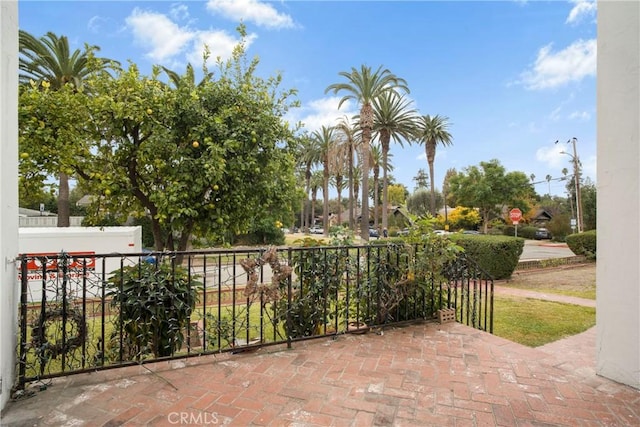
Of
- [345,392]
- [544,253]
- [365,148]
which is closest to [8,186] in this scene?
[345,392]

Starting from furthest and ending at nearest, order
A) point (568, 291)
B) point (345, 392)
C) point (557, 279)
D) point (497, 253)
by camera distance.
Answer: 1. point (557, 279)
2. point (497, 253)
3. point (568, 291)
4. point (345, 392)

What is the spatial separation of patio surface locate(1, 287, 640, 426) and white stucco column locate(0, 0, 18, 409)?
357 millimetres

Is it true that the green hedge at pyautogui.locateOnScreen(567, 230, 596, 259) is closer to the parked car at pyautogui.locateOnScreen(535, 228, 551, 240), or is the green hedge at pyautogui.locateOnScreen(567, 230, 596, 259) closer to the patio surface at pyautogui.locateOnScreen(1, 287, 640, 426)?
the patio surface at pyautogui.locateOnScreen(1, 287, 640, 426)

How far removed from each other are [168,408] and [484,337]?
3.14 m

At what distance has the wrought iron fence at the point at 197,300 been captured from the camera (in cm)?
242

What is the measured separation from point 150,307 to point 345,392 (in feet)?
5.68

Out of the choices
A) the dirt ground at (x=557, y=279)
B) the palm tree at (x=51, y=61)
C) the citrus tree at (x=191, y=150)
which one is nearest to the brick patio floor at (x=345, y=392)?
the citrus tree at (x=191, y=150)

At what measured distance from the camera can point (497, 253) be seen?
962 centimetres

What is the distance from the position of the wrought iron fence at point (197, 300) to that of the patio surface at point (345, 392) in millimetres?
224

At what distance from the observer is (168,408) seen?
2055 mm

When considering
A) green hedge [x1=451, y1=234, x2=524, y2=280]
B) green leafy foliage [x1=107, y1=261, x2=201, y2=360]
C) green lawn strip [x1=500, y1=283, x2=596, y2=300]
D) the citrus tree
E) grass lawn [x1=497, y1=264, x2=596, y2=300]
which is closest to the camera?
green leafy foliage [x1=107, y1=261, x2=201, y2=360]

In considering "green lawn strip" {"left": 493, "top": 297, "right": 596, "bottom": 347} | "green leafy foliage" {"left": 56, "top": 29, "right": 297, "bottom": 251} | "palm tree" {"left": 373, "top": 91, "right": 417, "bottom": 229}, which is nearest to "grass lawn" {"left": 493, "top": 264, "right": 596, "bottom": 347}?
"green lawn strip" {"left": 493, "top": 297, "right": 596, "bottom": 347}

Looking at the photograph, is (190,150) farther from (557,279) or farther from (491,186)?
(491,186)

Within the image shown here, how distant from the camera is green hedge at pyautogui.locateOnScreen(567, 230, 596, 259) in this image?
45.9 feet
